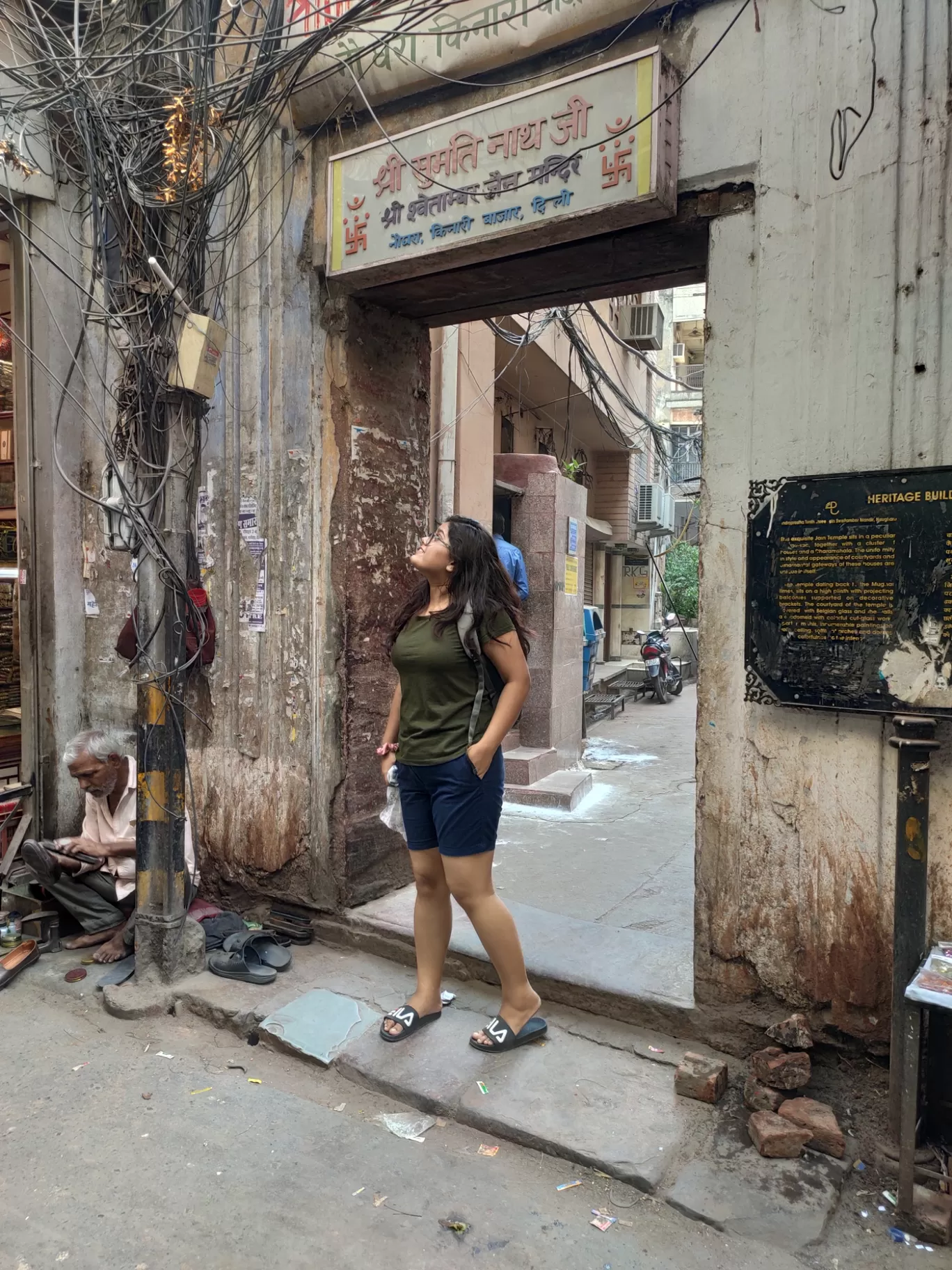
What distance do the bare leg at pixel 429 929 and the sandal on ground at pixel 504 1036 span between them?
0.80ft

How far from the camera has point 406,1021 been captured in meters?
3.16

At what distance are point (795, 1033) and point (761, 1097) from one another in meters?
0.23

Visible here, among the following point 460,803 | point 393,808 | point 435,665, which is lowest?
point 393,808

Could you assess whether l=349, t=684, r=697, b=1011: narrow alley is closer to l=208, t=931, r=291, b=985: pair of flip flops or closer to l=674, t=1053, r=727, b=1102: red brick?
l=674, t=1053, r=727, b=1102: red brick

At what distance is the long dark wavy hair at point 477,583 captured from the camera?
2.98 meters

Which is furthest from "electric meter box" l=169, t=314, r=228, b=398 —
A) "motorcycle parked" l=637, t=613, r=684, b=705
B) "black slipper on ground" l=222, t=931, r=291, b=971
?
"motorcycle parked" l=637, t=613, r=684, b=705

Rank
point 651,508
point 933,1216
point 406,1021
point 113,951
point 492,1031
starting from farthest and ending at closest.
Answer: point 651,508
point 113,951
point 406,1021
point 492,1031
point 933,1216

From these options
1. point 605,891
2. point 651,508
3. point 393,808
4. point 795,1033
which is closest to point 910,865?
point 795,1033

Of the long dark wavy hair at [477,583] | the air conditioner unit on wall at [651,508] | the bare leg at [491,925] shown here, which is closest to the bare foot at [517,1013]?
the bare leg at [491,925]

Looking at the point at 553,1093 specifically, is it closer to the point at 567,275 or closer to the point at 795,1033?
the point at 795,1033

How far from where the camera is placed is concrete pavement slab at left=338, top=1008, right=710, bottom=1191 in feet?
8.38

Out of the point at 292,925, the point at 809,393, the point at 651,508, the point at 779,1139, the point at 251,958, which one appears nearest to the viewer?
the point at 779,1139

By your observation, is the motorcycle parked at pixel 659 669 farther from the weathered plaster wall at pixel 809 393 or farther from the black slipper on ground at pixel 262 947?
the weathered plaster wall at pixel 809 393

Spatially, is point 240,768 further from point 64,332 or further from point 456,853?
point 64,332
